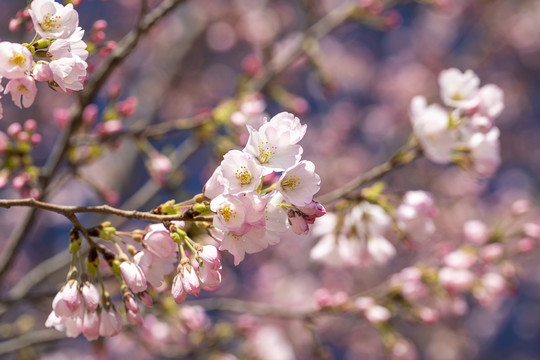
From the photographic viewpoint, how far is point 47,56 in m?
1.30

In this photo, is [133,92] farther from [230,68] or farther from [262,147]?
[262,147]

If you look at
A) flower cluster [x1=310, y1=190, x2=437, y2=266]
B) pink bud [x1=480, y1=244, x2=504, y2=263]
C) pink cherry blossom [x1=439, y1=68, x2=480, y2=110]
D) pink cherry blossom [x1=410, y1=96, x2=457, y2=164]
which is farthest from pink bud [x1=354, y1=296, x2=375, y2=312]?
pink cherry blossom [x1=439, y1=68, x2=480, y2=110]

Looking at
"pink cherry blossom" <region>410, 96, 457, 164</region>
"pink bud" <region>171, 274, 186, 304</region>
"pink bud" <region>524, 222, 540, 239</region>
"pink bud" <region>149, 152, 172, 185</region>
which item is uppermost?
"pink bud" <region>171, 274, 186, 304</region>

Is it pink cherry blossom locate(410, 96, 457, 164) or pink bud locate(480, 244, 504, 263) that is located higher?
pink cherry blossom locate(410, 96, 457, 164)

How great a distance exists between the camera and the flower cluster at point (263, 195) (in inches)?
46.4

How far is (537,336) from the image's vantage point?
8.98 meters

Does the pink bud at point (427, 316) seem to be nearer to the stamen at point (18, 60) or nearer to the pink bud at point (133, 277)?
the pink bud at point (133, 277)

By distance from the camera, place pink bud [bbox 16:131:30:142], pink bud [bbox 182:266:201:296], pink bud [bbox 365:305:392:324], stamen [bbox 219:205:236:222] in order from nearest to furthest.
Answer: stamen [bbox 219:205:236:222] → pink bud [bbox 182:266:201:296] → pink bud [bbox 16:131:30:142] → pink bud [bbox 365:305:392:324]

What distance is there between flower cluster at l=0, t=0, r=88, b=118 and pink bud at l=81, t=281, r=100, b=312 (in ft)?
1.62

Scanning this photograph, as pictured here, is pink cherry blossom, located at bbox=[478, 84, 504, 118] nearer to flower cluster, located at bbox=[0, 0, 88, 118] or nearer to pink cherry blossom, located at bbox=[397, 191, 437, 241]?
pink cherry blossom, located at bbox=[397, 191, 437, 241]

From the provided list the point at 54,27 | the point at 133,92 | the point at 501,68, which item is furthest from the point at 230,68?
the point at 54,27

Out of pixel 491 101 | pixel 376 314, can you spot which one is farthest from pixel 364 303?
pixel 491 101

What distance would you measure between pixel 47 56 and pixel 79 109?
2.63ft

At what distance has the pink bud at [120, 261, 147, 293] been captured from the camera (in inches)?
50.0
